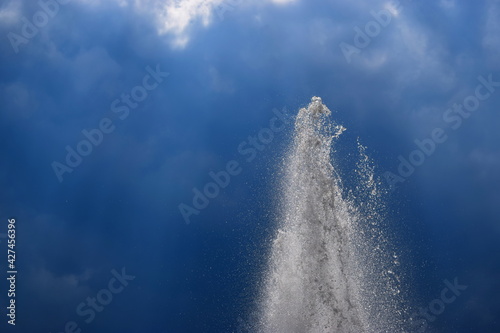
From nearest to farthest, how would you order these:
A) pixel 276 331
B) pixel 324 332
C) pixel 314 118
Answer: pixel 324 332
pixel 276 331
pixel 314 118

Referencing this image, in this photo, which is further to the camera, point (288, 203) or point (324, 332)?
point (288, 203)

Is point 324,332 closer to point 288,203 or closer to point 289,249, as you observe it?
point 289,249

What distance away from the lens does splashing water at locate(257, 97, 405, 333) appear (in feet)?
113

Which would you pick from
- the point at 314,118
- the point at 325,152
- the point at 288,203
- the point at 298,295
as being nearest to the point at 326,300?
the point at 298,295

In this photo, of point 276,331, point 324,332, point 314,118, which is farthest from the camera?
point 314,118

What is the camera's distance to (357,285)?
36.2 meters

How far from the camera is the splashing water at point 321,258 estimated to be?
34500mm

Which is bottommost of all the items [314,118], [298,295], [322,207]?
[298,295]

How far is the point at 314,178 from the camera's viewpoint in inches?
1470

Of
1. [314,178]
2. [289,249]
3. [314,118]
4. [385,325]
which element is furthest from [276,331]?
[314,118]

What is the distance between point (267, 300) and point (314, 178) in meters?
9.75

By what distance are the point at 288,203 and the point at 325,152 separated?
474 cm

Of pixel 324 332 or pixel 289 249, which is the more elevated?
pixel 289 249

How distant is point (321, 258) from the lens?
1389 inches
